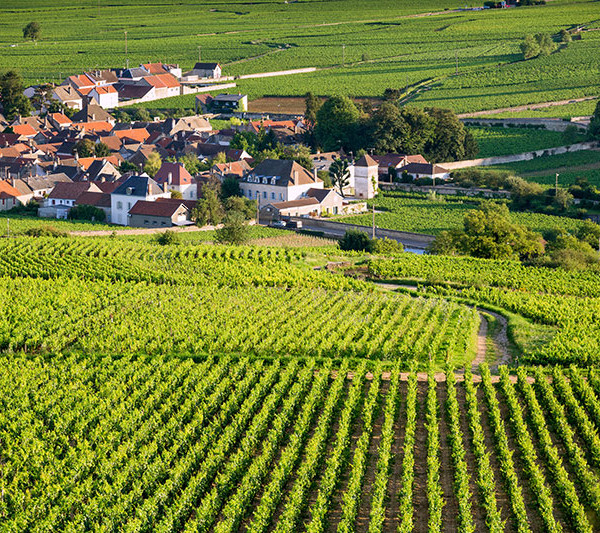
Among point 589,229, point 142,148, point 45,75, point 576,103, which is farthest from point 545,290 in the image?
point 45,75

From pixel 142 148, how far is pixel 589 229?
46791 millimetres

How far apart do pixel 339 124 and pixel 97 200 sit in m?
28.8

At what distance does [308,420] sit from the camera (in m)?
29.2

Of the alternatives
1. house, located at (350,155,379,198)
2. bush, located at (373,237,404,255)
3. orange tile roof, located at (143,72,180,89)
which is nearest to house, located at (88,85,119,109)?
orange tile roof, located at (143,72,180,89)

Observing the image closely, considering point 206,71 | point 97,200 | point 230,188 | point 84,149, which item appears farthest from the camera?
point 206,71

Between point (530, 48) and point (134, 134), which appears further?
point (530, 48)

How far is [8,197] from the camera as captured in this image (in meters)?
80.9

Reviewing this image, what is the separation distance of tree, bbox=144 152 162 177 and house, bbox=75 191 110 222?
932 centimetres

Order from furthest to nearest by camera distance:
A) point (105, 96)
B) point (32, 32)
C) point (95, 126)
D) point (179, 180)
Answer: point (32, 32), point (105, 96), point (95, 126), point (179, 180)

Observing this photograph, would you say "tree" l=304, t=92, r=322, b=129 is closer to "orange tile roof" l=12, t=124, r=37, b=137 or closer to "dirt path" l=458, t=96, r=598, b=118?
"dirt path" l=458, t=96, r=598, b=118

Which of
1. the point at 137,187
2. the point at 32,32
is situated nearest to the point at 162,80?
the point at 137,187

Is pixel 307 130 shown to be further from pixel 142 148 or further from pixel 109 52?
pixel 109 52

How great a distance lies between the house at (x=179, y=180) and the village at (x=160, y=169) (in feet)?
0.26

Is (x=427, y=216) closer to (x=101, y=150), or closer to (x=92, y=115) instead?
(x=101, y=150)
